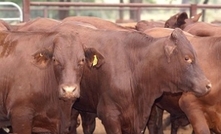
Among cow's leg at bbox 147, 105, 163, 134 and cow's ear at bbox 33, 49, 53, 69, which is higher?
cow's ear at bbox 33, 49, 53, 69

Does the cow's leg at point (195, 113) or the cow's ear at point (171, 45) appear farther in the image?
the cow's leg at point (195, 113)

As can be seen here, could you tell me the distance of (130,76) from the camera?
228 inches

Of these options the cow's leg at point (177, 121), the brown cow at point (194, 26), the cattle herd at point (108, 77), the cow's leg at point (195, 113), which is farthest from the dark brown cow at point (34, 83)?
the brown cow at point (194, 26)

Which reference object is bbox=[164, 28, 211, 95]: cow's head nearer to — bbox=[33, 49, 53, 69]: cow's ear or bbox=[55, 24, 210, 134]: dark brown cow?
bbox=[55, 24, 210, 134]: dark brown cow

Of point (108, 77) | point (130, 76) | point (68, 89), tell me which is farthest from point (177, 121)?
point (68, 89)

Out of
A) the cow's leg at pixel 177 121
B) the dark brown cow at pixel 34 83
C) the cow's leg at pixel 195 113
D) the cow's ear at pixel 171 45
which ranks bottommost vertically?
the cow's leg at pixel 177 121

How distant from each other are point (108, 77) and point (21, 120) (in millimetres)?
941

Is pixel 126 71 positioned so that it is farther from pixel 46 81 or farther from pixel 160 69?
pixel 46 81

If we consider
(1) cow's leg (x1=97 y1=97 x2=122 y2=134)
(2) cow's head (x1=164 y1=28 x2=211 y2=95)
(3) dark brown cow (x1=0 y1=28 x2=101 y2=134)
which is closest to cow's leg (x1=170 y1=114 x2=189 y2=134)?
(1) cow's leg (x1=97 y1=97 x2=122 y2=134)

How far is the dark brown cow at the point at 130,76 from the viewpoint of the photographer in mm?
5562

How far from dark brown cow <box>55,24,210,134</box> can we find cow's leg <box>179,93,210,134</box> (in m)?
0.41

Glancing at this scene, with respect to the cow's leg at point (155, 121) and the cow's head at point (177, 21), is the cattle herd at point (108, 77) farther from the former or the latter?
the cow's head at point (177, 21)

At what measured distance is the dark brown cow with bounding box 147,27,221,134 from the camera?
5.83 meters

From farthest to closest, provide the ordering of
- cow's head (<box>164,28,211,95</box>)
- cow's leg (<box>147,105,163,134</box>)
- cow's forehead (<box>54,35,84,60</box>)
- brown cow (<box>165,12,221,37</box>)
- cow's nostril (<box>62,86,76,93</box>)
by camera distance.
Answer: brown cow (<box>165,12,221,37</box>)
cow's leg (<box>147,105,163,134</box>)
cow's head (<box>164,28,211,95</box>)
cow's forehead (<box>54,35,84,60</box>)
cow's nostril (<box>62,86,76,93</box>)
